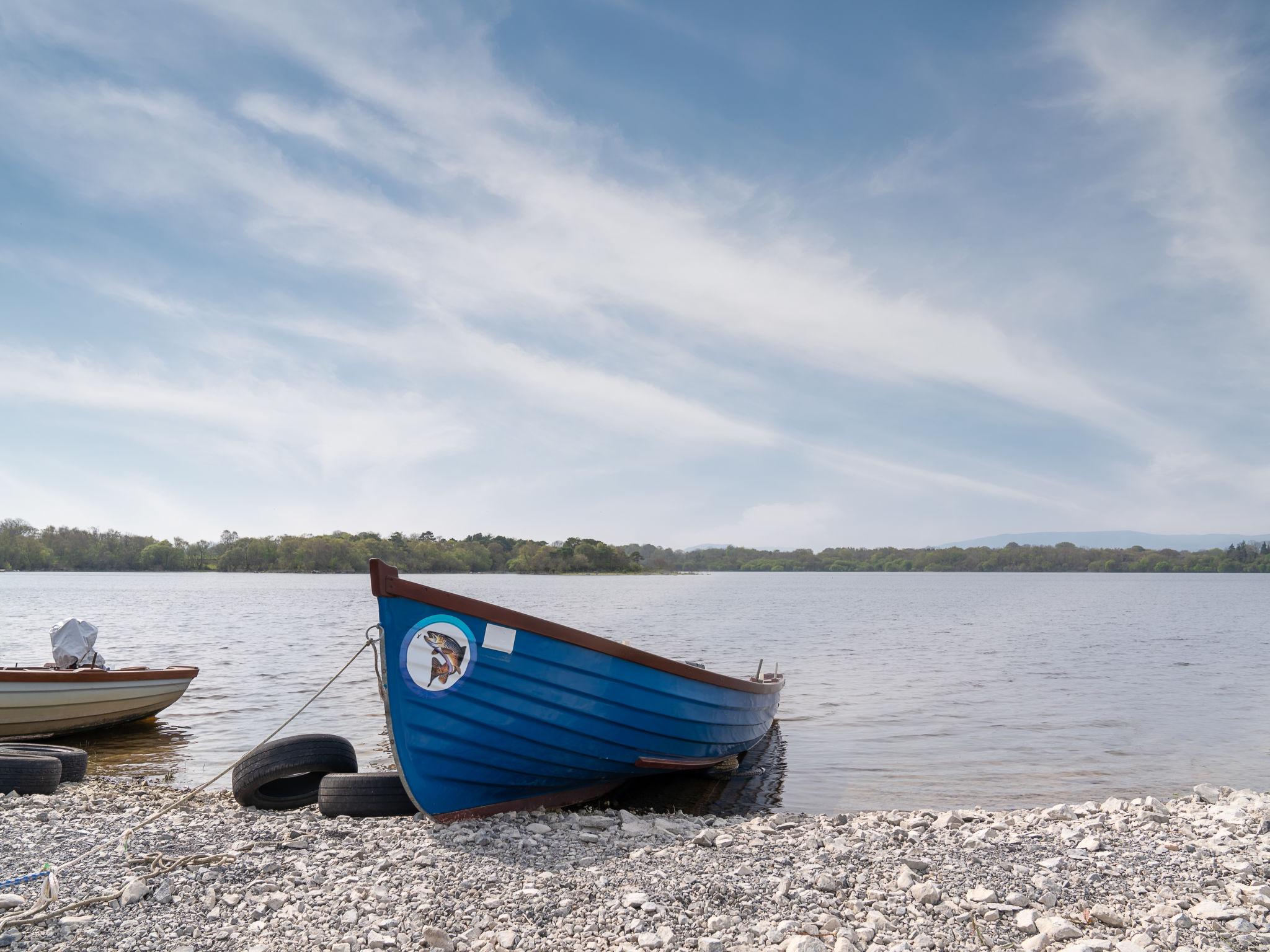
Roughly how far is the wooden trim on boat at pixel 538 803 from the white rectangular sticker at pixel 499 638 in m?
1.61

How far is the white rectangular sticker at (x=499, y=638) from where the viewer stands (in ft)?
25.1

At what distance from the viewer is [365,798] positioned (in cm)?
805

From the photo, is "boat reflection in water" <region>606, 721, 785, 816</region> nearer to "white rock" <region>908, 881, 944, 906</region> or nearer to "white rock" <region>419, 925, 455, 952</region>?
"white rock" <region>908, 881, 944, 906</region>

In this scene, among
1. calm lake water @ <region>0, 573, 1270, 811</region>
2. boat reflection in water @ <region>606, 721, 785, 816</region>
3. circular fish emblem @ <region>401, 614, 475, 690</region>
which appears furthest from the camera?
calm lake water @ <region>0, 573, 1270, 811</region>

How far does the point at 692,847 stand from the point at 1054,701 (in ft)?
51.4

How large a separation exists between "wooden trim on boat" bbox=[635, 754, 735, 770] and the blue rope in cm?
544

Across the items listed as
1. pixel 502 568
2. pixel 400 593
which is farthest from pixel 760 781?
pixel 502 568

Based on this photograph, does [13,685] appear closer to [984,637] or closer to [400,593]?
[400,593]

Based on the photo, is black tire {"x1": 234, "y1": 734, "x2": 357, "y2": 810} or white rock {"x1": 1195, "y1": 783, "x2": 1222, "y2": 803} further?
white rock {"x1": 1195, "y1": 783, "x2": 1222, "y2": 803}

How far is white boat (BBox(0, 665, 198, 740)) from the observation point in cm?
1238

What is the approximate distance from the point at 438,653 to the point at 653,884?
9.33 ft

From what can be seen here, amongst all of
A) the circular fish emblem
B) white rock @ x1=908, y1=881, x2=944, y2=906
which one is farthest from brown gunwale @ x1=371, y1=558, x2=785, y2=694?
white rock @ x1=908, y1=881, x2=944, y2=906

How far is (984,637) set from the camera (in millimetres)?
37625

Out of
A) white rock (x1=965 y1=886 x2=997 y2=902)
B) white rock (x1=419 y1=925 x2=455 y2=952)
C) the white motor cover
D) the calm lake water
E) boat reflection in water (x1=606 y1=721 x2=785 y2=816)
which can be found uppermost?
the white motor cover
